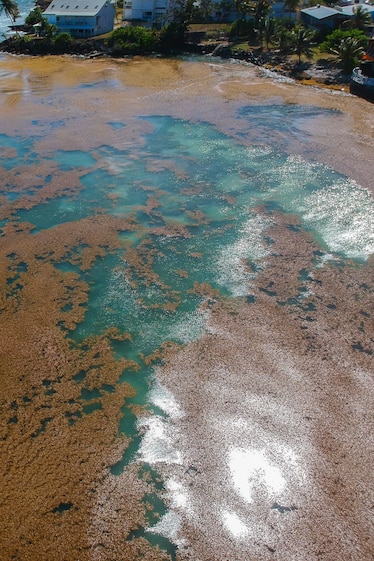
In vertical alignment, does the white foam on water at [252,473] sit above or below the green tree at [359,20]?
below

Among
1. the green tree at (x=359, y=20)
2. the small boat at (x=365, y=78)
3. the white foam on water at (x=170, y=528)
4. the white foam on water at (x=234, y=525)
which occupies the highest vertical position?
the green tree at (x=359, y=20)

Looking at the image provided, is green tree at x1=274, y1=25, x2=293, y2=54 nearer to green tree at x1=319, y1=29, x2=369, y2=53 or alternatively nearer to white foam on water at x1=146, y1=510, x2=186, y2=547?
green tree at x1=319, y1=29, x2=369, y2=53

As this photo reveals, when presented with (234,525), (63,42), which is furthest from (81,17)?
(234,525)

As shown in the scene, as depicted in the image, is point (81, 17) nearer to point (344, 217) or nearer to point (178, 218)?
point (178, 218)

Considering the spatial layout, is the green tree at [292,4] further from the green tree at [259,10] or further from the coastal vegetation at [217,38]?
the green tree at [259,10]

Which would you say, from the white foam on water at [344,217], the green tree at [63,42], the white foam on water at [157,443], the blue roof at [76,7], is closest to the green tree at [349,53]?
the white foam on water at [344,217]

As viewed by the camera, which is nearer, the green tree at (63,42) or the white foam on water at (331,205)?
the white foam on water at (331,205)
